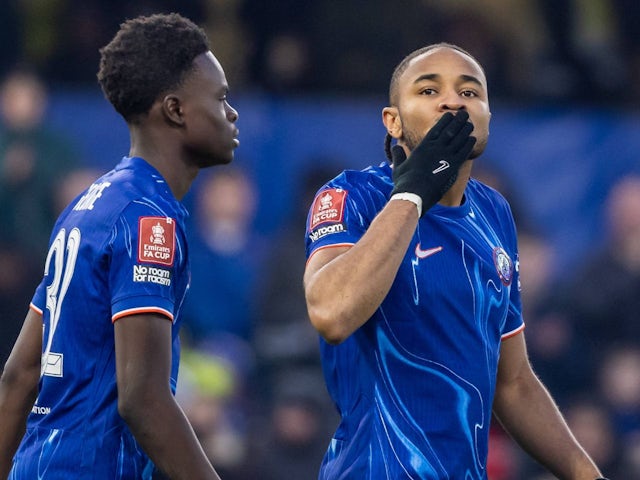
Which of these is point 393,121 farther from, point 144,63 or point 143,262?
point 143,262

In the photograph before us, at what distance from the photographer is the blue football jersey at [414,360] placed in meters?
4.08

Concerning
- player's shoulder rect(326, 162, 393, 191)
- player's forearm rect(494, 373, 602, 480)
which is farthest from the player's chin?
player's forearm rect(494, 373, 602, 480)

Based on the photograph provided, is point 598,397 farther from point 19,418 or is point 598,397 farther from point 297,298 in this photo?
point 19,418

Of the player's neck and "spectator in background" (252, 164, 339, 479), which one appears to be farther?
"spectator in background" (252, 164, 339, 479)

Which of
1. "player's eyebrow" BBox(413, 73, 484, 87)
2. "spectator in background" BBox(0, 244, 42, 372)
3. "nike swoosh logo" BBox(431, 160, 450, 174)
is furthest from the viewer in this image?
"spectator in background" BBox(0, 244, 42, 372)

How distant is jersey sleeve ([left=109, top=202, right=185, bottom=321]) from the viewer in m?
3.82

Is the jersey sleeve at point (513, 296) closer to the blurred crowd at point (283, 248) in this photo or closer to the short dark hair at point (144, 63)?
the short dark hair at point (144, 63)

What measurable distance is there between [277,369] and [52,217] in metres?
1.85

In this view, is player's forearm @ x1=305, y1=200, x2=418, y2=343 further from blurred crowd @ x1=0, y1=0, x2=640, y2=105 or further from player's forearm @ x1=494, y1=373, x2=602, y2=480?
blurred crowd @ x1=0, y1=0, x2=640, y2=105

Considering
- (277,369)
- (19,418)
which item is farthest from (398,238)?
(277,369)

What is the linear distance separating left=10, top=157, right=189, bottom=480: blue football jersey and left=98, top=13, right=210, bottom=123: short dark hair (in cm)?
31

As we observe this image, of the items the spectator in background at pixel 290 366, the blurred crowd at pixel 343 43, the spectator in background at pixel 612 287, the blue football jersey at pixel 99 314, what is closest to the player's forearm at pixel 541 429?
the blue football jersey at pixel 99 314

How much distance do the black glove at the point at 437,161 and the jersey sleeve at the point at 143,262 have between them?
711 mm

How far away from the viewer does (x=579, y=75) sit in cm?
1095
